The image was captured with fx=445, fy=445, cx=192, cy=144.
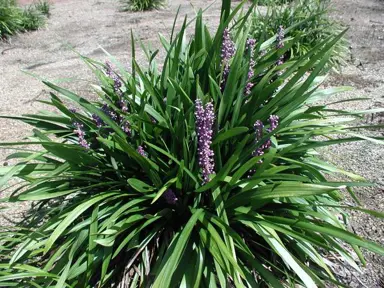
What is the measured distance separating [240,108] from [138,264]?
3.16 ft

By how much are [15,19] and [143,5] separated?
2401 millimetres

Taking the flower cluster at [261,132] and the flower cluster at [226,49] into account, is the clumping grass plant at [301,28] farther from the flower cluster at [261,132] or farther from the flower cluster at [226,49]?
the flower cluster at [261,132]

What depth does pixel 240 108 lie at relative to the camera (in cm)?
239

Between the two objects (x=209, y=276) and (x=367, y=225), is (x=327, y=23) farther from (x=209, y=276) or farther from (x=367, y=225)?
(x=209, y=276)

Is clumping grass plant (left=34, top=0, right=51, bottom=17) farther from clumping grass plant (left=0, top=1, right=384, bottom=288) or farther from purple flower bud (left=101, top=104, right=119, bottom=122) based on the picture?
purple flower bud (left=101, top=104, right=119, bottom=122)

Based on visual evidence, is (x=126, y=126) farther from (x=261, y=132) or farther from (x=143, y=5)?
(x=143, y=5)

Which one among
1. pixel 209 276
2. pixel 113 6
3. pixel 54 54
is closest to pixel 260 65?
pixel 209 276

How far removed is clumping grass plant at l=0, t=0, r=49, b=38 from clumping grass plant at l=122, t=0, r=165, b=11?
1686 mm

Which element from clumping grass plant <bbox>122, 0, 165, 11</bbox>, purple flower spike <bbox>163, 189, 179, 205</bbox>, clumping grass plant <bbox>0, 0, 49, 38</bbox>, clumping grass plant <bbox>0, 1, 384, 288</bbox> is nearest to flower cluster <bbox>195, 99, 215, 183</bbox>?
clumping grass plant <bbox>0, 1, 384, 288</bbox>

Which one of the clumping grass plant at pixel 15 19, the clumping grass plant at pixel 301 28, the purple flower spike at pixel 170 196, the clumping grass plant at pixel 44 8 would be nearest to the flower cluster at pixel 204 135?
the purple flower spike at pixel 170 196

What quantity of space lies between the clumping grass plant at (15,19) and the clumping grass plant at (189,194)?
5.56 metres

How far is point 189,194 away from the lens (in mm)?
2195

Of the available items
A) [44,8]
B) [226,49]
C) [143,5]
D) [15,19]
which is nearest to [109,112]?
[226,49]

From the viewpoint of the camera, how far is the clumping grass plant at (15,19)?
739 centimetres
